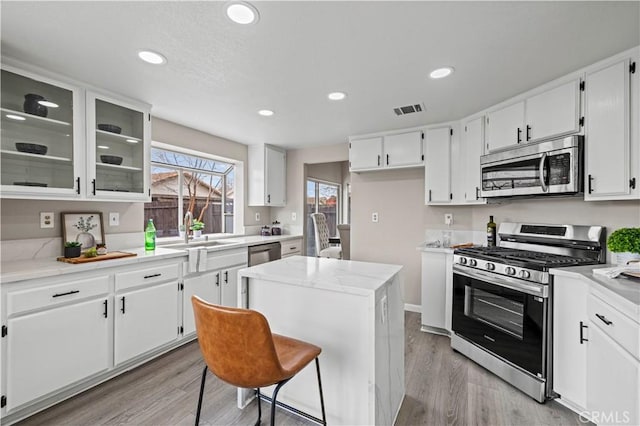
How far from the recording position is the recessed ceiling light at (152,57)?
190 cm

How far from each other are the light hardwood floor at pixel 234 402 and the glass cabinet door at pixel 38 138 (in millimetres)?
1505

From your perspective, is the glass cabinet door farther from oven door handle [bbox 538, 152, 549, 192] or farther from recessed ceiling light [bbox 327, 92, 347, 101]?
oven door handle [bbox 538, 152, 549, 192]

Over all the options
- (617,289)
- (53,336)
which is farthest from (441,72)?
(53,336)

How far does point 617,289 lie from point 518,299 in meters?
0.75

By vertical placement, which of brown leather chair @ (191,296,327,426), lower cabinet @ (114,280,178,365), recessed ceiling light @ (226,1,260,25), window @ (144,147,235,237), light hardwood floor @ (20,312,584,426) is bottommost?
light hardwood floor @ (20,312,584,426)

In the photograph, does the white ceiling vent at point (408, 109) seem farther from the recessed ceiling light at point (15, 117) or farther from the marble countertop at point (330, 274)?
the recessed ceiling light at point (15, 117)

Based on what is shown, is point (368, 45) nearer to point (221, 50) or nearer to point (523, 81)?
point (221, 50)

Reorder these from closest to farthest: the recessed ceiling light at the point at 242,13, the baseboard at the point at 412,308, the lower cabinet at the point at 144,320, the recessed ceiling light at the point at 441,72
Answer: the recessed ceiling light at the point at 242,13 < the recessed ceiling light at the point at 441,72 < the lower cabinet at the point at 144,320 < the baseboard at the point at 412,308

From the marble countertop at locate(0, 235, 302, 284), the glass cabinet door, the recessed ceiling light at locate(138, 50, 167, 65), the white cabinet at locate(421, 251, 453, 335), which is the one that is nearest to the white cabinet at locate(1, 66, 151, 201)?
the glass cabinet door

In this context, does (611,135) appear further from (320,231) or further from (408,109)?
(320,231)

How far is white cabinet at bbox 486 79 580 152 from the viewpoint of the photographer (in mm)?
2178

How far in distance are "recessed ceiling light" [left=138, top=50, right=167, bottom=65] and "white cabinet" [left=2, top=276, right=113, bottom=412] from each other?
1.60m

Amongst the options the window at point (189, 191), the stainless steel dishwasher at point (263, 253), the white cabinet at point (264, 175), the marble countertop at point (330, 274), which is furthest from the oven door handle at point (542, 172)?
the window at point (189, 191)

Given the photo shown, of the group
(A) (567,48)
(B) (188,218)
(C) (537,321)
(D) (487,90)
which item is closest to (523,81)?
(D) (487,90)
